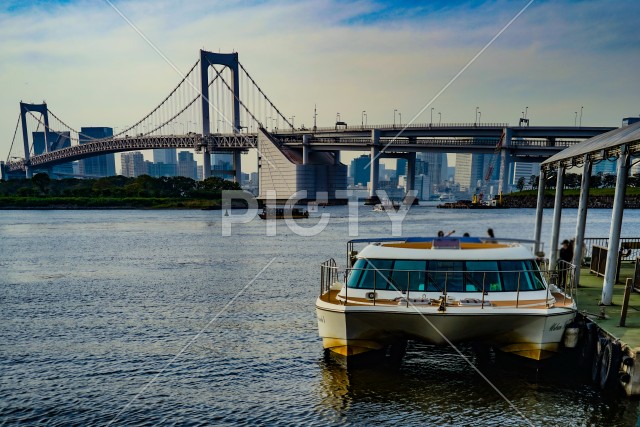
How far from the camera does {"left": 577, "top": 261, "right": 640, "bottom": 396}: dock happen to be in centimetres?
1056

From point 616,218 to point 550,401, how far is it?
18.1 ft

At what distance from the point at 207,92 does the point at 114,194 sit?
3540 centimetres

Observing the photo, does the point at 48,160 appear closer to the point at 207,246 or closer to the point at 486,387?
the point at 207,246

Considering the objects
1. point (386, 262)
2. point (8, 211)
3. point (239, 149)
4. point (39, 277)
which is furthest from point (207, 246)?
point (239, 149)

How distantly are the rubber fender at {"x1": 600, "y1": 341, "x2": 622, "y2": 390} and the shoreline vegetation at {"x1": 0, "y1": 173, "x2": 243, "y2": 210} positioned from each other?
90.6 metres

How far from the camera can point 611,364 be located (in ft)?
35.8

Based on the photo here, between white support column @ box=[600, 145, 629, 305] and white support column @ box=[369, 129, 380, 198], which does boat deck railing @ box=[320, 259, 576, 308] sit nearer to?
white support column @ box=[600, 145, 629, 305]

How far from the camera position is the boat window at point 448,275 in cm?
1273

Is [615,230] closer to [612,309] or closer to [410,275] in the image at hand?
[612,309]

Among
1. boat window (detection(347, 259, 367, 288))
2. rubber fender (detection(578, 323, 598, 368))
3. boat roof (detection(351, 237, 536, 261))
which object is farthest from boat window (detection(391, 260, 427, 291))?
rubber fender (detection(578, 323, 598, 368))

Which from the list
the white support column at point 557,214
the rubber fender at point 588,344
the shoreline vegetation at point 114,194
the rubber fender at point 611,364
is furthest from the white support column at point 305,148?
the rubber fender at point 611,364

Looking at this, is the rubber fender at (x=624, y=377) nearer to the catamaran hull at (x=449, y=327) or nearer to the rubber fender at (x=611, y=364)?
the rubber fender at (x=611, y=364)

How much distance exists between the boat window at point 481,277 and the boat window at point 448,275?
17 centimetres

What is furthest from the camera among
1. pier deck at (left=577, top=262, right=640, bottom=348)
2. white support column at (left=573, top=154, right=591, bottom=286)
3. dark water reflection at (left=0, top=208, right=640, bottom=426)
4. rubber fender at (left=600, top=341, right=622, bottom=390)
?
white support column at (left=573, top=154, right=591, bottom=286)
